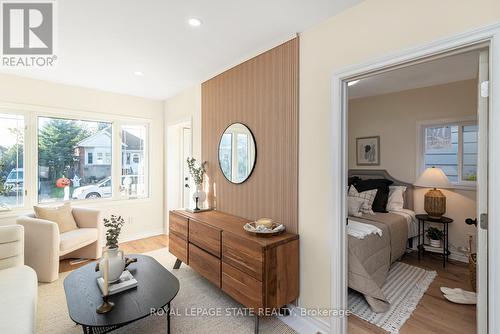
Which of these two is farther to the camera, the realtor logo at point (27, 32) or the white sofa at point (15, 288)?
the realtor logo at point (27, 32)

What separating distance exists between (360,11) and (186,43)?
1.60 meters

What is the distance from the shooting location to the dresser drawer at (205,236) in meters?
2.41

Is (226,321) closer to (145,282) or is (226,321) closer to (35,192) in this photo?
(145,282)

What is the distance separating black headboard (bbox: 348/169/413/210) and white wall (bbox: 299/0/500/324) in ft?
8.78

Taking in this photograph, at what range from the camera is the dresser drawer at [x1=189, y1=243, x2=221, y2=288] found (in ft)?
7.86

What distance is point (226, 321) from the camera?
7.13 ft

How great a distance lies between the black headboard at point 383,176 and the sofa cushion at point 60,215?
183 inches

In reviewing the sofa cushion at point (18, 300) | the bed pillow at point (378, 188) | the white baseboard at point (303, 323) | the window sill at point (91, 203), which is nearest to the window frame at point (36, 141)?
the window sill at point (91, 203)

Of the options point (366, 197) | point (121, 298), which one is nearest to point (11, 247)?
point (121, 298)

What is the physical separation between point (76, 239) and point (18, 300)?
5.03 ft

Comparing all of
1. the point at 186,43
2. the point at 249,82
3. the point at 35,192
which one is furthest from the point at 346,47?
the point at 35,192

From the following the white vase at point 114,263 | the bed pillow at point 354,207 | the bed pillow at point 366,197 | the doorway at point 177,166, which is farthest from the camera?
the doorway at point 177,166

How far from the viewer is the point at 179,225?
3.05 m

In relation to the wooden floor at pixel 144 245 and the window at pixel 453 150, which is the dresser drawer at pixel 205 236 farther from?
the window at pixel 453 150
